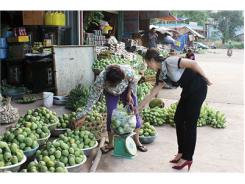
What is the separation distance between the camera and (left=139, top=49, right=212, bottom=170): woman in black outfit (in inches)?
158

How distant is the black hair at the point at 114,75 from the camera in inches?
164

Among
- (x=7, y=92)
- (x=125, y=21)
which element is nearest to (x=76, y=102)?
(x=7, y=92)

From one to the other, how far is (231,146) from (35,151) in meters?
2.76

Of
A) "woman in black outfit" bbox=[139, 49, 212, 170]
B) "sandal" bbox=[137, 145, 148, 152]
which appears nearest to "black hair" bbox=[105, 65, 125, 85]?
"woman in black outfit" bbox=[139, 49, 212, 170]

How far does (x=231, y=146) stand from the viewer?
523 centimetres

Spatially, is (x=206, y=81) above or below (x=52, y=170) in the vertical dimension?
above

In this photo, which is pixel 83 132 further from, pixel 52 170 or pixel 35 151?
pixel 52 170

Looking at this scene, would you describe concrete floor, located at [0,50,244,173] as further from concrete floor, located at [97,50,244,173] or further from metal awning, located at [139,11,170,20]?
metal awning, located at [139,11,170,20]

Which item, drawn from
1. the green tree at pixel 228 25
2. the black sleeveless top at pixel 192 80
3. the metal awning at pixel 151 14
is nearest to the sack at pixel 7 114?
the black sleeveless top at pixel 192 80

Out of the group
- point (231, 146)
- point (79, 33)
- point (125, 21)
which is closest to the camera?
point (231, 146)

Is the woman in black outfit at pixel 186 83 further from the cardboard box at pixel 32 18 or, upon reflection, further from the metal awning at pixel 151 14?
the metal awning at pixel 151 14

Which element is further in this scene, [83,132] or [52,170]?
[83,132]

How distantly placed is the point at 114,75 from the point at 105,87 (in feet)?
1.34

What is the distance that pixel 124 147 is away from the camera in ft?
14.5
